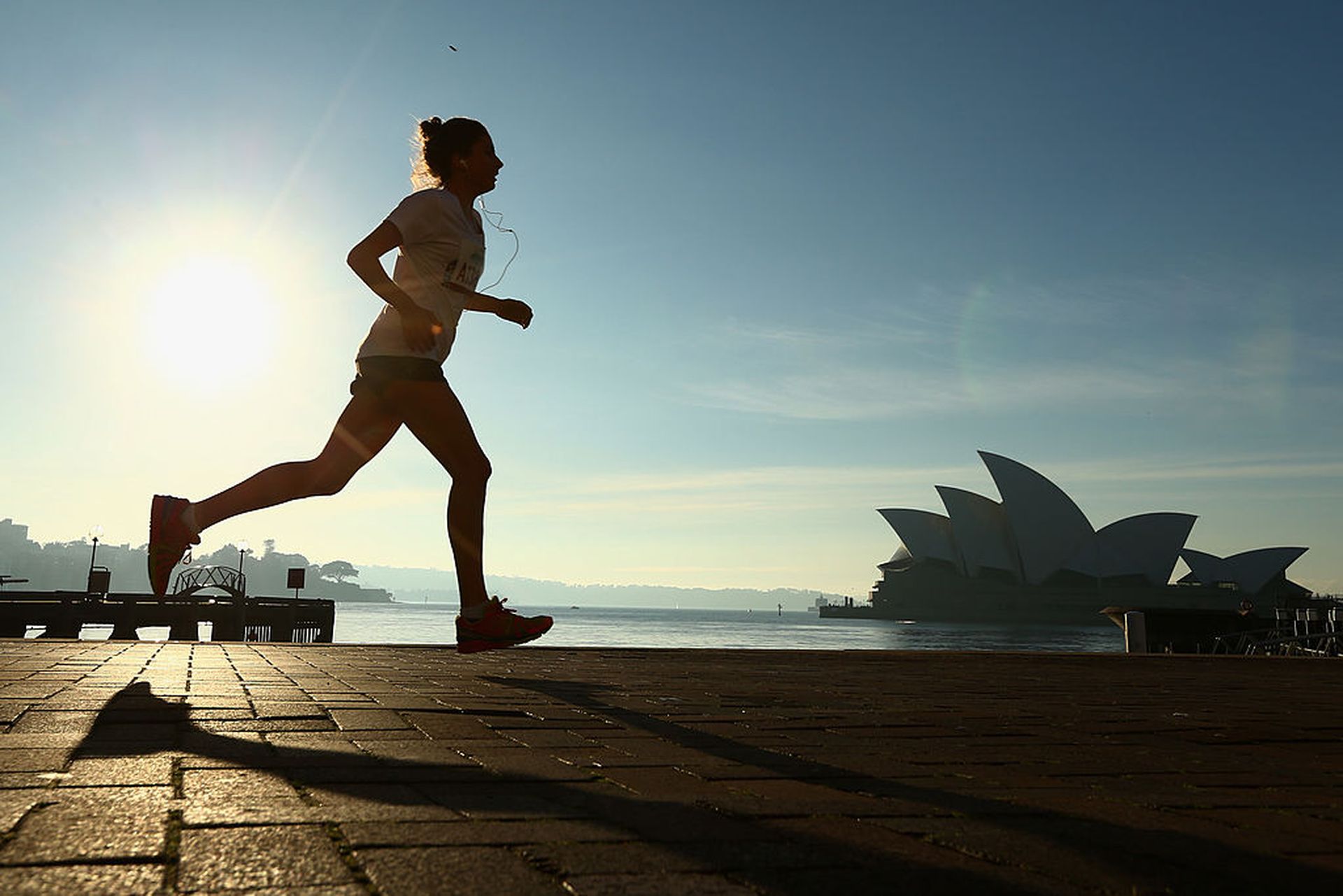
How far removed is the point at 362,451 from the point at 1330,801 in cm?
313

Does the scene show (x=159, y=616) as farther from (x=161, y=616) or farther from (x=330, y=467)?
(x=330, y=467)

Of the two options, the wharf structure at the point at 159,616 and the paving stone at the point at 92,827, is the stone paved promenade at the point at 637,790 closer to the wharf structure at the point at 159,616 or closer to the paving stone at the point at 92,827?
the paving stone at the point at 92,827

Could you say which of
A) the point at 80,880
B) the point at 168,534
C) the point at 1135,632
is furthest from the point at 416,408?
the point at 1135,632

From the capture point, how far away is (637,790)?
157 cm

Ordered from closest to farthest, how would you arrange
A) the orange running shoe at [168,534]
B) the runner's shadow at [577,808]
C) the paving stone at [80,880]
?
the paving stone at [80,880] < the runner's shadow at [577,808] < the orange running shoe at [168,534]

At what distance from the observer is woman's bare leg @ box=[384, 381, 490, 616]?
3.67 metres

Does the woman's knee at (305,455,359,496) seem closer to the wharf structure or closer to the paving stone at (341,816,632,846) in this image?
the paving stone at (341,816,632,846)

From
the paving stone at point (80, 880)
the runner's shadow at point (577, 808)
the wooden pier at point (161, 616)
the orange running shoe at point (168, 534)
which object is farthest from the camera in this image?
the wooden pier at point (161, 616)

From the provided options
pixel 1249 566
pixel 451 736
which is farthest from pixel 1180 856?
pixel 1249 566

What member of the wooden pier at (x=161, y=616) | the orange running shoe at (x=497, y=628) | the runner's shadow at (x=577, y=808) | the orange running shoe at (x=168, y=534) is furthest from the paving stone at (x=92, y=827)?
the wooden pier at (x=161, y=616)

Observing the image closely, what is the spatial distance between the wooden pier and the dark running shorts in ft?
44.2

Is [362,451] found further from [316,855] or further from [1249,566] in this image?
[1249,566]

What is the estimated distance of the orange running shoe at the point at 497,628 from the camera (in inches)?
154

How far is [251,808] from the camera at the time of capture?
4.24 ft
